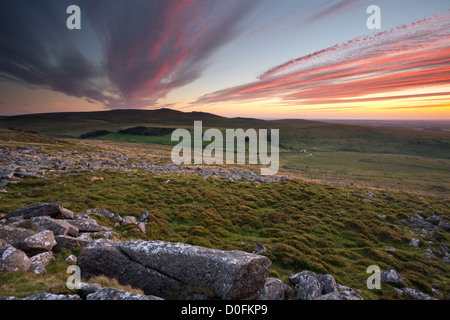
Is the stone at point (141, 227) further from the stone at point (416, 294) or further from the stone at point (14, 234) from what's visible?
the stone at point (416, 294)

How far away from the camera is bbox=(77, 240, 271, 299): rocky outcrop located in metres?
7.05

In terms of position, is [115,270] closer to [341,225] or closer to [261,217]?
[261,217]

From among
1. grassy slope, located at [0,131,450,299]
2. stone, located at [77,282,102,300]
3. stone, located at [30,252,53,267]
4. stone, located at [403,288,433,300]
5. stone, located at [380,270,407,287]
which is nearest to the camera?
stone, located at [77,282,102,300]

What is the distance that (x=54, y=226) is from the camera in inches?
409

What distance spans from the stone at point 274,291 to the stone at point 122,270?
3.24m

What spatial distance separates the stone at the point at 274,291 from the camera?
7.62m

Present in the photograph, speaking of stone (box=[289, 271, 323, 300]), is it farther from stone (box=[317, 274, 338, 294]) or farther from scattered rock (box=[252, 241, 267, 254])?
scattered rock (box=[252, 241, 267, 254])

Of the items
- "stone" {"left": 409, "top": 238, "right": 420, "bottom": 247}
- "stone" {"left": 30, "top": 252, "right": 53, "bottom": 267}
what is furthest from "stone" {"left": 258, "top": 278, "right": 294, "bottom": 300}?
"stone" {"left": 409, "top": 238, "right": 420, "bottom": 247}

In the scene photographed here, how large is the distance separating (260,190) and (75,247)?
2222cm

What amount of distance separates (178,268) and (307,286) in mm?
5610

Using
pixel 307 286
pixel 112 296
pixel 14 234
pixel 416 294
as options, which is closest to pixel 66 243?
pixel 14 234

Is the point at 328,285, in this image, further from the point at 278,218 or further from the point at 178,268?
the point at 278,218

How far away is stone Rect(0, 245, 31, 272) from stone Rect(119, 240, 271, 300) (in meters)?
3.58

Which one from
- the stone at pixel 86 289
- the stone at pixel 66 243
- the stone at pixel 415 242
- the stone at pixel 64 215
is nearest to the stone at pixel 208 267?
the stone at pixel 86 289
